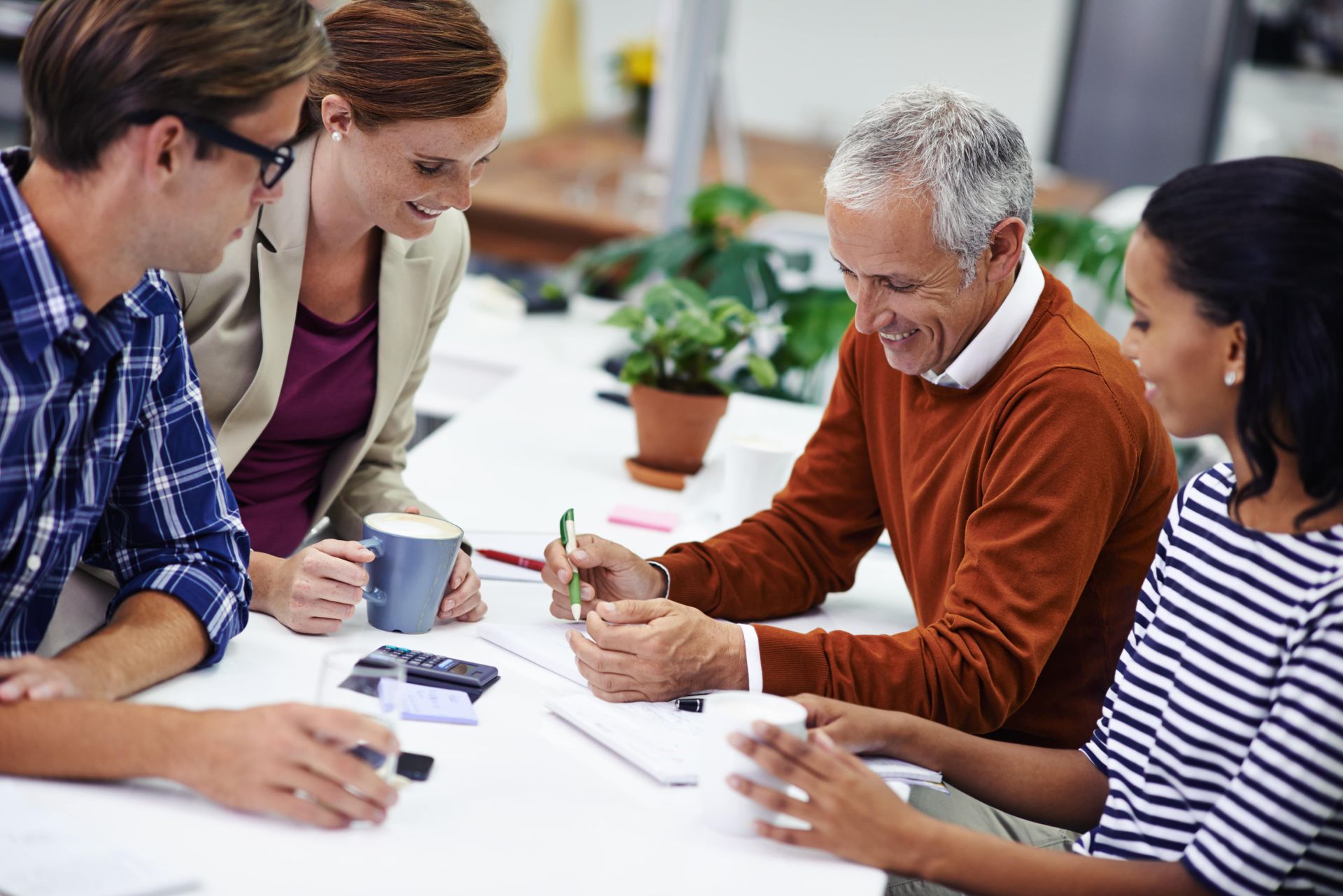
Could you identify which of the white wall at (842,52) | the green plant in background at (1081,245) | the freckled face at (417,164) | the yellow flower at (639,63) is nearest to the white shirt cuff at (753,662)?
the freckled face at (417,164)

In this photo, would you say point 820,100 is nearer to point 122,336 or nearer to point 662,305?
point 662,305

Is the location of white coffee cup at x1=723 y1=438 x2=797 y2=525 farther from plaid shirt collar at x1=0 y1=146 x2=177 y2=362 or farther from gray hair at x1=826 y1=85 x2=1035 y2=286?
plaid shirt collar at x1=0 y1=146 x2=177 y2=362

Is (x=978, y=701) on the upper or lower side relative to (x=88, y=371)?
lower

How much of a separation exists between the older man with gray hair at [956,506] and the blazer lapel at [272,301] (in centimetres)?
46

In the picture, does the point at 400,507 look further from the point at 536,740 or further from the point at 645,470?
the point at 536,740

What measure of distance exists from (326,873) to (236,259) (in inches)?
36.5

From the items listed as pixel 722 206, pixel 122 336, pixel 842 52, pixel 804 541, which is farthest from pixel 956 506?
pixel 842 52

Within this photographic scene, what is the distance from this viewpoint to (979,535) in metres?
1.39

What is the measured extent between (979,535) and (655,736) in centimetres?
44

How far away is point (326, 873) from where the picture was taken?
0.91 meters

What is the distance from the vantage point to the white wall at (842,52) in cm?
652

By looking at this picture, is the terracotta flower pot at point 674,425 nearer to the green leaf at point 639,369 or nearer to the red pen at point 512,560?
the green leaf at point 639,369

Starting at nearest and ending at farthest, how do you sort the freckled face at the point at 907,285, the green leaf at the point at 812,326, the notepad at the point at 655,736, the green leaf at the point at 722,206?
the notepad at the point at 655,736 < the freckled face at the point at 907,285 < the green leaf at the point at 812,326 < the green leaf at the point at 722,206

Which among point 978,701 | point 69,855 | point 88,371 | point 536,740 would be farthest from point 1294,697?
point 88,371
